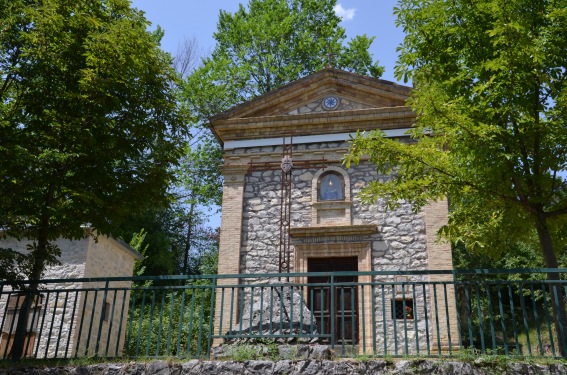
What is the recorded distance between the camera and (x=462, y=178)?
25.2 ft

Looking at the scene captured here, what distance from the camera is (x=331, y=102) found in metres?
15.3

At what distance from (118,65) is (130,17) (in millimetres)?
1162

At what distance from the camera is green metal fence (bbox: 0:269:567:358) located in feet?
22.3

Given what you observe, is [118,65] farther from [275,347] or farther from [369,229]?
[369,229]

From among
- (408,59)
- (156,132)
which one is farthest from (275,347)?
(408,59)

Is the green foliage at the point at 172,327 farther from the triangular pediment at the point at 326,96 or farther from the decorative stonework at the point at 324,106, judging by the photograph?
the decorative stonework at the point at 324,106

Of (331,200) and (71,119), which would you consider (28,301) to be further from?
(331,200)

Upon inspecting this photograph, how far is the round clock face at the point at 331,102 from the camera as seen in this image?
15273 millimetres

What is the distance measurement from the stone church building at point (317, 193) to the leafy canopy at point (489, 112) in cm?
510

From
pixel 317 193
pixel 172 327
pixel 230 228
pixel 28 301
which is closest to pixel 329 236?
pixel 317 193

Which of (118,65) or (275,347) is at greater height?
(118,65)

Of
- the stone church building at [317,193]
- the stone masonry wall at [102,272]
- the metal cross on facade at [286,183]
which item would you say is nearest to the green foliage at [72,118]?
the stone church building at [317,193]

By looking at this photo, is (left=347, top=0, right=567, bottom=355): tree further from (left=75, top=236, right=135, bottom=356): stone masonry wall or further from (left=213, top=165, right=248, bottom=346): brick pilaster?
(left=75, top=236, right=135, bottom=356): stone masonry wall

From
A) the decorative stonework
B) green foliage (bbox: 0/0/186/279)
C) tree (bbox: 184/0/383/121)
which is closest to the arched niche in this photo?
the decorative stonework
